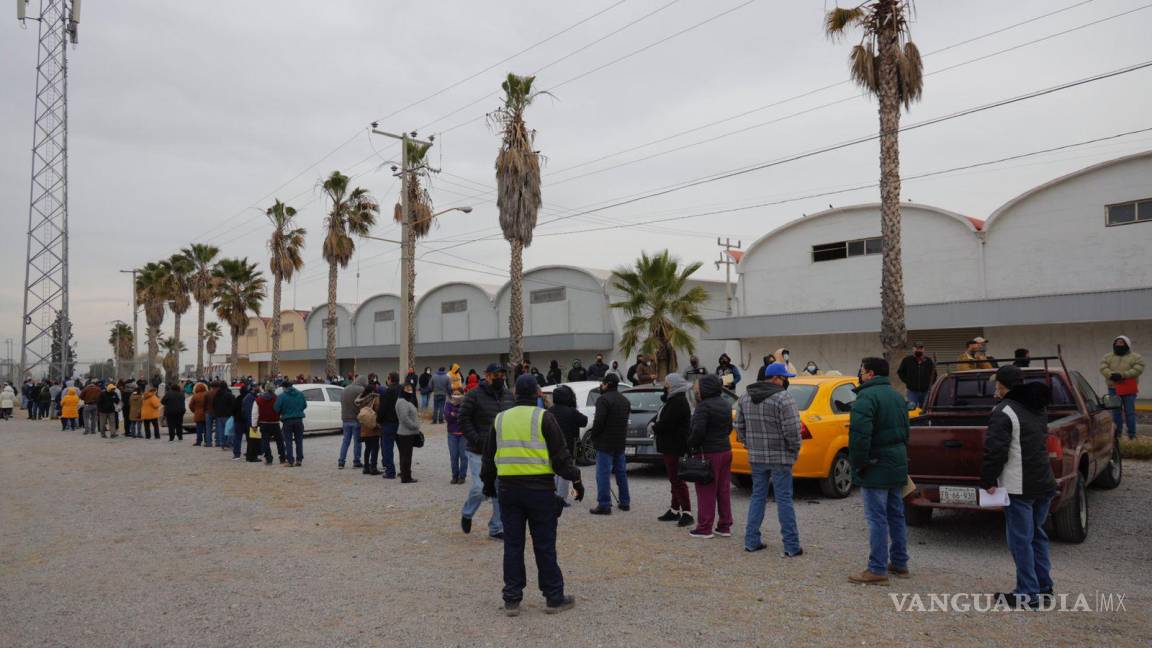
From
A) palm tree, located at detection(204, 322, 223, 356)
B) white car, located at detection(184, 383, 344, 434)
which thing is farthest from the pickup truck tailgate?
palm tree, located at detection(204, 322, 223, 356)

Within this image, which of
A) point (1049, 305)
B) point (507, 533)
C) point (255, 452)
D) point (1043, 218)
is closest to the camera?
point (507, 533)

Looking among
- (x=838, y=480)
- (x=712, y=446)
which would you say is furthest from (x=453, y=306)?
(x=712, y=446)

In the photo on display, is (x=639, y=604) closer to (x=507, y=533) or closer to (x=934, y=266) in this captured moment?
(x=507, y=533)

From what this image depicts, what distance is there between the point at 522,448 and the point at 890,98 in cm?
1437

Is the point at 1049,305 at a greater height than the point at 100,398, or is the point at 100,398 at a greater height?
the point at 1049,305

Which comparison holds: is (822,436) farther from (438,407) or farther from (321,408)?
(438,407)

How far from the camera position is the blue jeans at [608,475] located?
9609mm

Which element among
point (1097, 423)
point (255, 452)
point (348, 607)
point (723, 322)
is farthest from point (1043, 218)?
A: point (348, 607)

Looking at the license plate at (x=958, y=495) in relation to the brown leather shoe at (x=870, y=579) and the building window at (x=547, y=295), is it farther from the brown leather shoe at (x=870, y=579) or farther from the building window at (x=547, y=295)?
the building window at (x=547, y=295)

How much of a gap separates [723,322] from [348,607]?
2329 cm

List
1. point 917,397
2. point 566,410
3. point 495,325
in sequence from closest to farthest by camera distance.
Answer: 1. point 566,410
2. point 917,397
3. point 495,325

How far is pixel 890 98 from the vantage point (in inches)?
666

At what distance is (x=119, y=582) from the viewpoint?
6.82 meters

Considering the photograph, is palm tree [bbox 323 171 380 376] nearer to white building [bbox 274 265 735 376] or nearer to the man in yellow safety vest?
white building [bbox 274 265 735 376]
